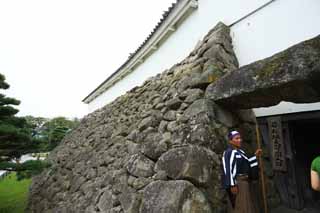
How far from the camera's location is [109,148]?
4.62 meters

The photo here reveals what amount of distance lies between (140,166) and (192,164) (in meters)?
0.88

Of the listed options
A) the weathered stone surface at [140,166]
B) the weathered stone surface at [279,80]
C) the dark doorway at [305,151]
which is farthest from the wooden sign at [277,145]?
the weathered stone surface at [140,166]

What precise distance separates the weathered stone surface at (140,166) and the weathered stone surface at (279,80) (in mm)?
1268

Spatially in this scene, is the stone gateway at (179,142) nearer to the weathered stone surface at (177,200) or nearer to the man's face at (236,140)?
the weathered stone surface at (177,200)

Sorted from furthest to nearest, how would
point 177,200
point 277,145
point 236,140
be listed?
point 277,145 < point 236,140 < point 177,200

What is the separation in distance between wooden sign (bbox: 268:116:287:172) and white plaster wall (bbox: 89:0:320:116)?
0.60 ft

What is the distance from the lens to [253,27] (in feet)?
10.1

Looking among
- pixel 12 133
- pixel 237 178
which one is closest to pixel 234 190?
pixel 237 178

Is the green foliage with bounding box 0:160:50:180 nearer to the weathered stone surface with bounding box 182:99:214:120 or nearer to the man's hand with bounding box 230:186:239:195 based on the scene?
the weathered stone surface with bounding box 182:99:214:120

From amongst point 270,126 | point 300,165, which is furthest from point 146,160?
point 300,165

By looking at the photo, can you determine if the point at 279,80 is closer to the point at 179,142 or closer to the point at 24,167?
the point at 179,142

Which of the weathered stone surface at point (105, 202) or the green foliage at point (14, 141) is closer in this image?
the weathered stone surface at point (105, 202)

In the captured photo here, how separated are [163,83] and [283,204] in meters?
2.66

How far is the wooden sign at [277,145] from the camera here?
277 cm
